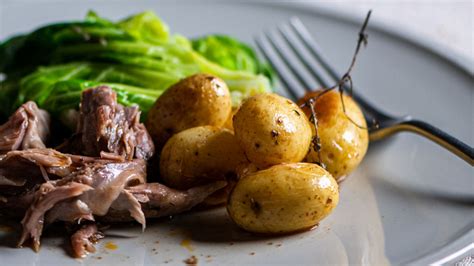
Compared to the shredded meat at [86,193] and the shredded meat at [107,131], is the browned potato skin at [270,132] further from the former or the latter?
the shredded meat at [107,131]

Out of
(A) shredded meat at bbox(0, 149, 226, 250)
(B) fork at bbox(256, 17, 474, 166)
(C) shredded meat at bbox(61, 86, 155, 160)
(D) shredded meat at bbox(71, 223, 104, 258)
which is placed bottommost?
(D) shredded meat at bbox(71, 223, 104, 258)

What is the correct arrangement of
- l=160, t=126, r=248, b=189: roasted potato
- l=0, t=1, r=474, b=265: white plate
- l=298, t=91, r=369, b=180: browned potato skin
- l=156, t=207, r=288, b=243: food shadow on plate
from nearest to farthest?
l=0, t=1, r=474, b=265: white plate < l=156, t=207, r=288, b=243: food shadow on plate < l=160, t=126, r=248, b=189: roasted potato < l=298, t=91, r=369, b=180: browned potato skin

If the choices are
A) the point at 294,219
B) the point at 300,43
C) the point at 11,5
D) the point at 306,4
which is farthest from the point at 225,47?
the point at 294,219

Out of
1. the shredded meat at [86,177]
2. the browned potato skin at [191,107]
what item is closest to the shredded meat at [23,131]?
the shredded meat at [86,177]

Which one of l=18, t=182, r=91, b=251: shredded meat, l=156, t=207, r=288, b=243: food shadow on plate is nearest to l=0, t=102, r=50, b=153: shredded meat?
l=18, t=182, r=91, b=251: shredded meat

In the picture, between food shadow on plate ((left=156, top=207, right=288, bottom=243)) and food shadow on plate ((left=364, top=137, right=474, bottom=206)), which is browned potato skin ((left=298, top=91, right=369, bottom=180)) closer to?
food shadow on plate ((left=364, top=137, right=474, bottom=206))

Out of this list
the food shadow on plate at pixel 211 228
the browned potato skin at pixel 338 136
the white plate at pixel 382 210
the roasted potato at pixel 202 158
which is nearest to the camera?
the white plate at pixel 382 210

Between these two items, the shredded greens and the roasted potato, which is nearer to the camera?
the roasted potato

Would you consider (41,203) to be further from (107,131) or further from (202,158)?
(202,158)
